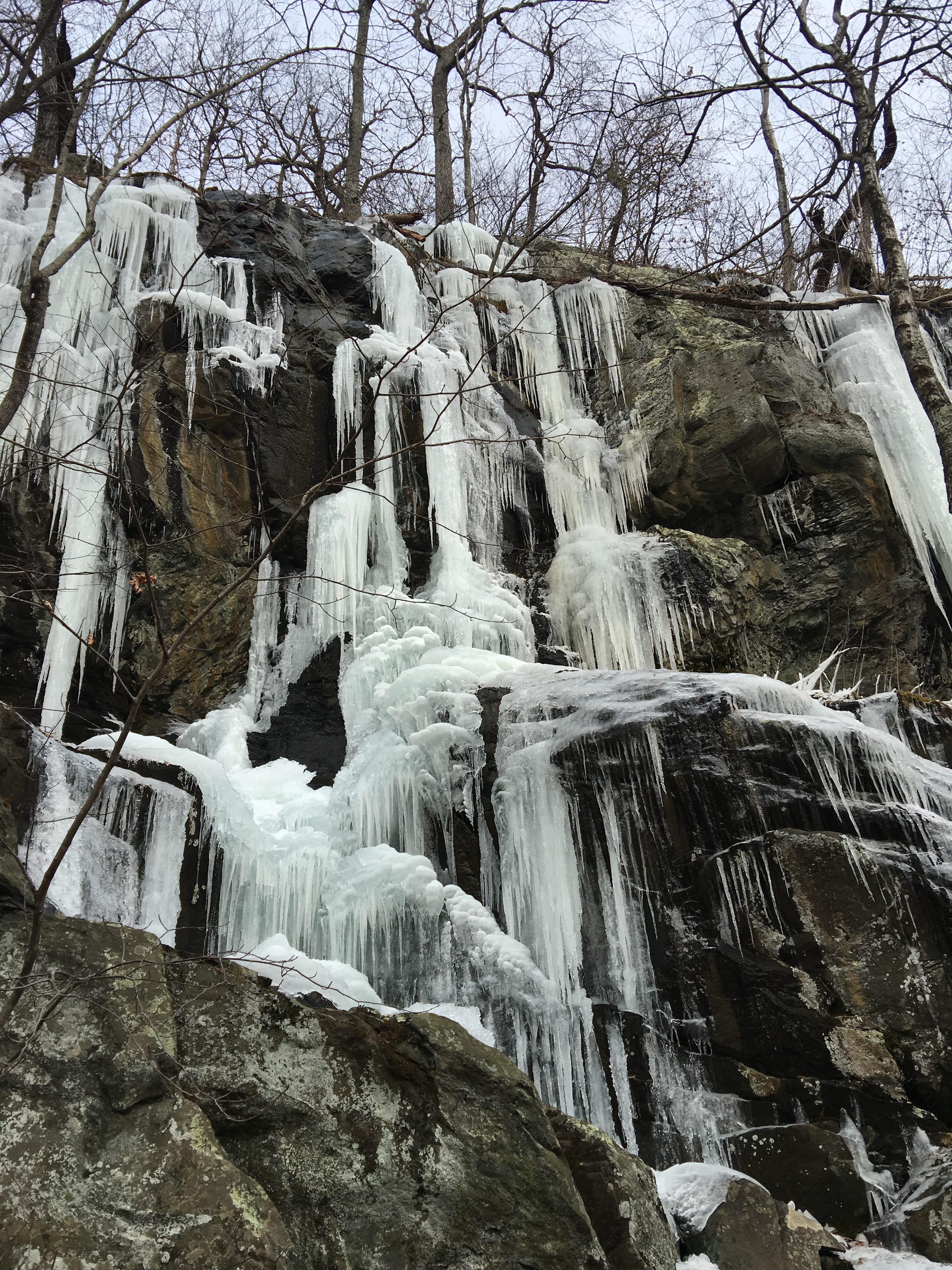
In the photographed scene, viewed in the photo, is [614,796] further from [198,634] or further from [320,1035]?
[198,634]

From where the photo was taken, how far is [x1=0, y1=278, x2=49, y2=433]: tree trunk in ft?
17.1

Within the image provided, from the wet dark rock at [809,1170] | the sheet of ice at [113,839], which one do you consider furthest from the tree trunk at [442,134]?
the wet dark rock at [809,1170]

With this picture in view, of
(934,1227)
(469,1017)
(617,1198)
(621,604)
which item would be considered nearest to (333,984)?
(469,1017)

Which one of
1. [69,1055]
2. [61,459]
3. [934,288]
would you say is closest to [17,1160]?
[69,1055]

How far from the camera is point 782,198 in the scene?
46.0ft

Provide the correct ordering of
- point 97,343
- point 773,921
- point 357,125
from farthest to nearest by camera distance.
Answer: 1. point 357,125
2. point 97,343
3. point 773,921

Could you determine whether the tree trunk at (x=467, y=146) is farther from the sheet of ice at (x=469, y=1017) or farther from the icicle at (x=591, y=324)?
the sheet of ice at (x=469, y=1017)

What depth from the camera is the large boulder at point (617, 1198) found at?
3.19 meters

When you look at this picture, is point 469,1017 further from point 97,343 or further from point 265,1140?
point 97,343

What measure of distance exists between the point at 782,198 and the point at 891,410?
6.13 metres

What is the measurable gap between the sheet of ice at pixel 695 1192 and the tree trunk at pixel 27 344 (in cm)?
476

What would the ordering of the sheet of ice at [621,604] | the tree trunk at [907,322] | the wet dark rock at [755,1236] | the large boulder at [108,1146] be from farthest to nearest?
the sheet of ice at [621,604], the tree trunk at [907,322], the wet dark rock at [755,1236], the large boulder at [108,1146]

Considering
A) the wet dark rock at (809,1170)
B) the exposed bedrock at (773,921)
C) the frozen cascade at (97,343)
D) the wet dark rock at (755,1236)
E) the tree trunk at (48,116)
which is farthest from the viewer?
the tree trunk at (48,116)

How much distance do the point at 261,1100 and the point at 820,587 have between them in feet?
23.0
